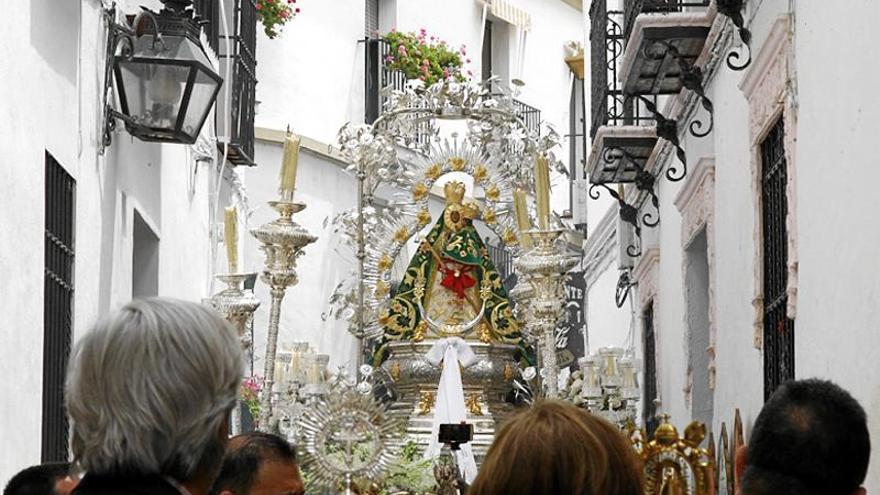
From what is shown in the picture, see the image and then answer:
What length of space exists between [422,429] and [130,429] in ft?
33.2

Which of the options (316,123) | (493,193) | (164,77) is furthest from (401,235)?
(316,123)

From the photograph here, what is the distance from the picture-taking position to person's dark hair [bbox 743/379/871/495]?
3279 millimetres

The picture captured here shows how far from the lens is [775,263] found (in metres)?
9.12

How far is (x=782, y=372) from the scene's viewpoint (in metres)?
8.66

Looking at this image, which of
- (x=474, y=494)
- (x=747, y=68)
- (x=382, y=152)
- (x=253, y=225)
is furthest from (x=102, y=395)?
(x=253, y=225)

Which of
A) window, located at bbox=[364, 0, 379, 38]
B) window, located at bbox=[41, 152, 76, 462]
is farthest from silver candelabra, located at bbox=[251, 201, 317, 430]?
window, located at bbox=[364, 0, 379, 38]

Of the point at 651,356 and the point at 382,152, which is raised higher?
the point at 382,152

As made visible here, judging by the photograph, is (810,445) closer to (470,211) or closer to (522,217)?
(522,217)

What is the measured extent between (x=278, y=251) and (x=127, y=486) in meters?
7.70

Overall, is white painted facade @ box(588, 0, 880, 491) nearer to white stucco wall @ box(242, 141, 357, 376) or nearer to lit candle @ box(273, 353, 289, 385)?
lit candle @ box(273, 353, 289, 385)

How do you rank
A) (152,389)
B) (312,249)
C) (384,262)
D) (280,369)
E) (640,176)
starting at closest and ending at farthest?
1. (152,389)
2. (280,369)
3. (384,262)
4. (640,176)
5. (312,249)

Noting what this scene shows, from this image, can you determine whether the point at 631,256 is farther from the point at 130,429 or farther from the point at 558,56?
the point at 130,429

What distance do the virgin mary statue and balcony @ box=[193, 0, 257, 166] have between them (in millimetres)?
1687

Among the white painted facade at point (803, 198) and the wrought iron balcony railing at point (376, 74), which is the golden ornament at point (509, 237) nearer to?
the white painted facade at point (803, 198)
